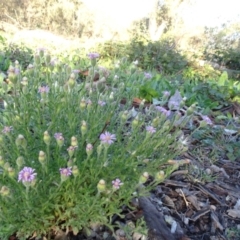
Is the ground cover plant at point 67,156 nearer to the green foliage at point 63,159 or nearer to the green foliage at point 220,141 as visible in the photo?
the green foliage at point 63,159

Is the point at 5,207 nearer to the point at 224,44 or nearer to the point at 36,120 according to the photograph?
the point at 36,120

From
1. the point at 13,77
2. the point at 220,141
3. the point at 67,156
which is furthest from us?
the point at 220,141

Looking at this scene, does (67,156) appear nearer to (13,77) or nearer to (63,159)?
(63,159)

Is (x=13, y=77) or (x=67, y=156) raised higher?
(x=13, y=77)

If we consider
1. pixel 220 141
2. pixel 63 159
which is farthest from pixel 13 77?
pixel 220 141

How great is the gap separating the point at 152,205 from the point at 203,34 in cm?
1125

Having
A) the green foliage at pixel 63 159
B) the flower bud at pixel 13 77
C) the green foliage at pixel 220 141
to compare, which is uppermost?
the flower bud at pixel 13 77

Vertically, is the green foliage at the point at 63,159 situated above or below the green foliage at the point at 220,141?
above

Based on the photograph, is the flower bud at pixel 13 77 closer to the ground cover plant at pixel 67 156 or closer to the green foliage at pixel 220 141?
the ground cover plant at pixel 67 156

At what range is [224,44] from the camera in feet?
39.8

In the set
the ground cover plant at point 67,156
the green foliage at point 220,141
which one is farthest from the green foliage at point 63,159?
the green foliage at point 220,141

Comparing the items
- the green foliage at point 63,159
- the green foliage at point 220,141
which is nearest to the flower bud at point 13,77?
the green foliage at point 63,159

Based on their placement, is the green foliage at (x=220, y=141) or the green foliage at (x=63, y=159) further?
the green foliage at (x=220, y=141)

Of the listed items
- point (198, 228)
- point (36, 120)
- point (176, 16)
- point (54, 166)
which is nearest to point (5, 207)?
point (54, 166)
